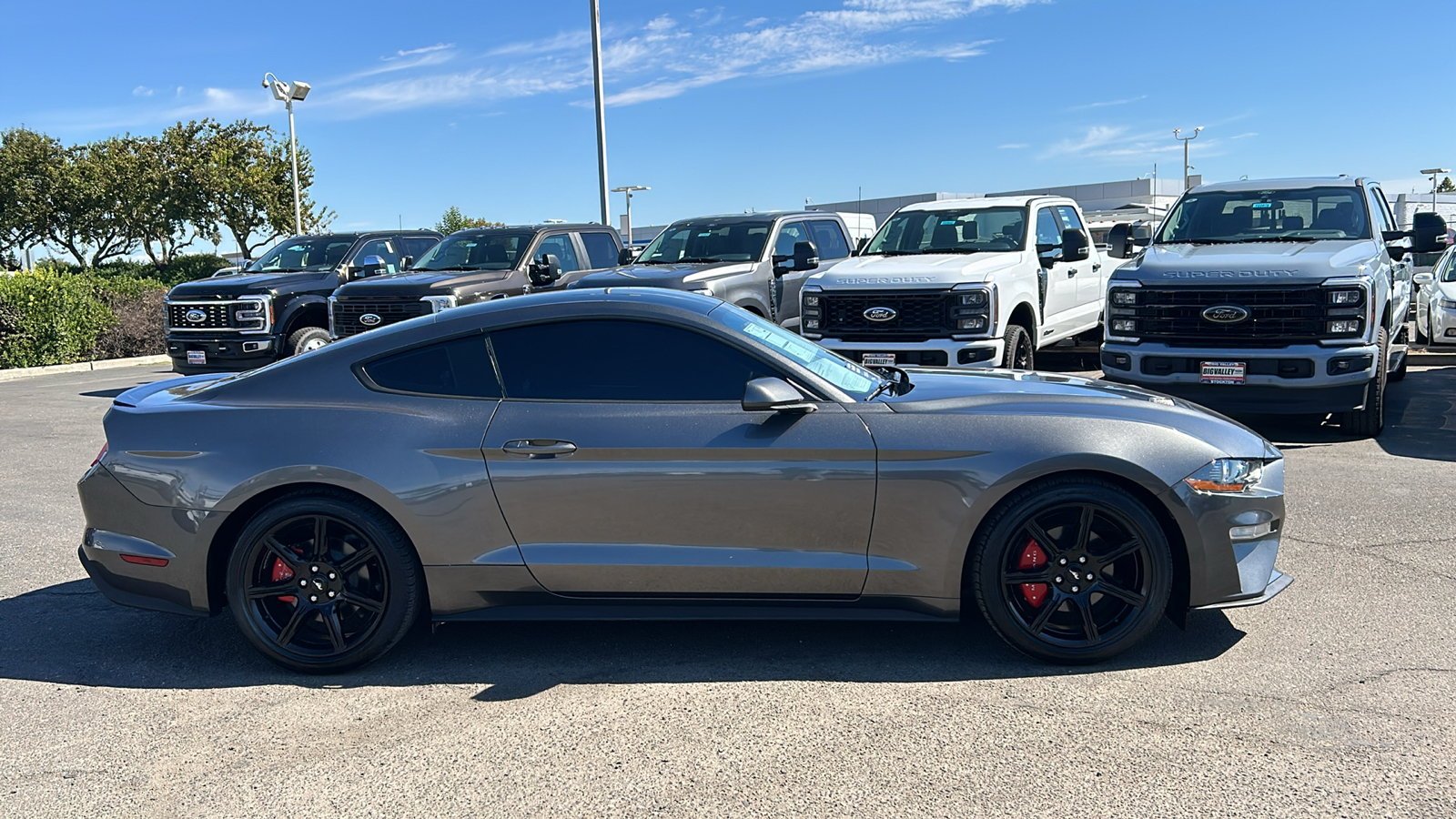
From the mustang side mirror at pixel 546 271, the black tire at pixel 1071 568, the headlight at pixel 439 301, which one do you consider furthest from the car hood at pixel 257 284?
the black tire at pixel 1071 568

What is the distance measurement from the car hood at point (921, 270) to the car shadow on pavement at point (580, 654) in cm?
551

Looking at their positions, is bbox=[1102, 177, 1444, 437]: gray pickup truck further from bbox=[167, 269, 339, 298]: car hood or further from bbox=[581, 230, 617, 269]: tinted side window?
bbox=[167, 269, 339, 298]: car hood

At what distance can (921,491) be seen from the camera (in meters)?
4.18

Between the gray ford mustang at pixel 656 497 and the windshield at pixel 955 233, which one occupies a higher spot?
the windshield at pixel 955 233

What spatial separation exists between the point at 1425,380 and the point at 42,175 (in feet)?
154

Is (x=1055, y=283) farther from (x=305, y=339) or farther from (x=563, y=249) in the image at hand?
(x=305, y=339)

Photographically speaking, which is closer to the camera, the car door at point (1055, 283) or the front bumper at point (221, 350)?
the car door at point (1055, 283)

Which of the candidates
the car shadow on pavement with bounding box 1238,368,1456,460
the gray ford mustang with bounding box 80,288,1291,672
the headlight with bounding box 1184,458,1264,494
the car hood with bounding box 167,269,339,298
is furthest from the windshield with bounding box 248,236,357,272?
the headlight with bounding box 1184,458,1264,494

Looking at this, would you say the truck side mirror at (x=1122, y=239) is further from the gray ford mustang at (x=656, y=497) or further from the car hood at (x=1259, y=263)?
the gray ford mustang at (x=656, y=497)

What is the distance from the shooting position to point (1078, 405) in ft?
14.3

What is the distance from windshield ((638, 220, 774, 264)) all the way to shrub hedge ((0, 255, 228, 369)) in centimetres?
1119

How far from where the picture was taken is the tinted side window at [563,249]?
14.0 m

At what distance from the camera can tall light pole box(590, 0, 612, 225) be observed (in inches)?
792

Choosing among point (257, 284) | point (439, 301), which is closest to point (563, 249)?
point (439, 301)
